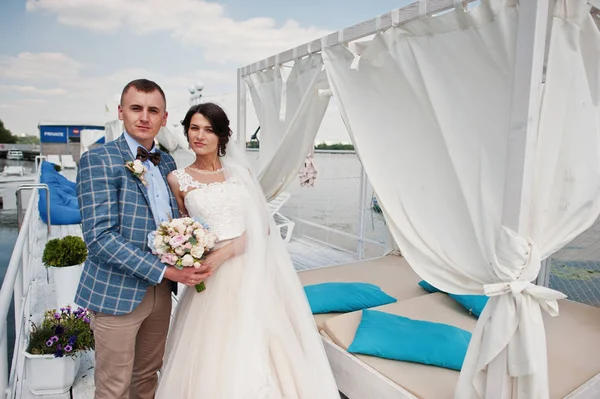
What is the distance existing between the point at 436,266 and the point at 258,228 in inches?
38.5

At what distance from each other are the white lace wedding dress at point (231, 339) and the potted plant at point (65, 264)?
5.85 feet

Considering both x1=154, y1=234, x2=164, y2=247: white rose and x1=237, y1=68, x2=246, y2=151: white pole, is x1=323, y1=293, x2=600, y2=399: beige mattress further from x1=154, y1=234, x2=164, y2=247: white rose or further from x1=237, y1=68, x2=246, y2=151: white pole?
x1=237, y1=68, x2=246, y2=151: white pole

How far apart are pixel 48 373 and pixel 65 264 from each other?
130 centimetres

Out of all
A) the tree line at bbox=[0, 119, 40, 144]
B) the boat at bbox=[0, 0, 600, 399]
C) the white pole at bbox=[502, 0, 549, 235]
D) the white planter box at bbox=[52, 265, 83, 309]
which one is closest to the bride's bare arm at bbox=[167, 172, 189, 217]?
the boat at bbox=[0, 0, 600, 399]

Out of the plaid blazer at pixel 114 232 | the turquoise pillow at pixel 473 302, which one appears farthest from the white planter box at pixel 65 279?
the turquoise pillow at pixel 473 302

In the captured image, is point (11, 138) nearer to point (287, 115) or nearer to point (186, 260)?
point (287, 115)

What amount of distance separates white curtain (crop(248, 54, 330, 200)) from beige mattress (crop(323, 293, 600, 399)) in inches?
55.5

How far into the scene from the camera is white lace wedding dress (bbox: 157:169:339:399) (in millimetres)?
1869

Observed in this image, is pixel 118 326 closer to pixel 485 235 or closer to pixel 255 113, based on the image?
pixel 485 235

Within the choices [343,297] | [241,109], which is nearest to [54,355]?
[343,297]

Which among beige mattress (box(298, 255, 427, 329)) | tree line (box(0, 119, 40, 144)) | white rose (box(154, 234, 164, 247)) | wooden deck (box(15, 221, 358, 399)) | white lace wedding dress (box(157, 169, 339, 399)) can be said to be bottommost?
wooden deck (box(15, 221, 358, 399))

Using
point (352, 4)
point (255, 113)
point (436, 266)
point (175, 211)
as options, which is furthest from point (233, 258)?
point (352, 4)

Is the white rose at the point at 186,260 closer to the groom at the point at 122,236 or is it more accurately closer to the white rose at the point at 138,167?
the groom at the point at 122,236

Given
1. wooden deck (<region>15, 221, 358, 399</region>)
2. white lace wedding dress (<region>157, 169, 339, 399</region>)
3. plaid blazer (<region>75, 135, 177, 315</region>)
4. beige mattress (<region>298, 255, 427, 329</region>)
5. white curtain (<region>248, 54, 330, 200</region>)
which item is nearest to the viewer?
plaid blazer (<region>75, 135, 177, 315</region>)
